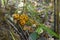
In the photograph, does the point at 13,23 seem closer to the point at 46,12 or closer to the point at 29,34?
the point at 29,34

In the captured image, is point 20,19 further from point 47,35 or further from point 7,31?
point 47,35

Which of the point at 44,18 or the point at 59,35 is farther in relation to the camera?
the point at 44,18

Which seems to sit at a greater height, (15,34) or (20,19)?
(20,19)

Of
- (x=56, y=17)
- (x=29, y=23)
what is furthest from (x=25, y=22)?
(x=56, y=17)

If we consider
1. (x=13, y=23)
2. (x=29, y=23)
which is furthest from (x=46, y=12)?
(x=13, y=23)

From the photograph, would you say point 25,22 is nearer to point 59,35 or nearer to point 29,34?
point 29,34

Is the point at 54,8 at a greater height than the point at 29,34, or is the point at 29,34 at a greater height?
the point at 54,8

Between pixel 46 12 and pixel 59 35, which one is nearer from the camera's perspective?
pixel 59 35

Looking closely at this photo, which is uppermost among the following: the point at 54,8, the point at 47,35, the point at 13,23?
the point at 54,8
